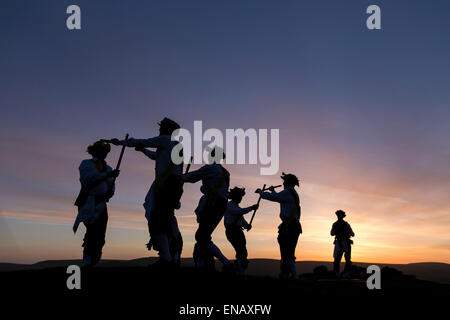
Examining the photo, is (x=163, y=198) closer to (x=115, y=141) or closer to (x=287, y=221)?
(x=115, y=141)

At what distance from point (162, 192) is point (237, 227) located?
6.14 m

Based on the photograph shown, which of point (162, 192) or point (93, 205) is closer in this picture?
point (162, 192)

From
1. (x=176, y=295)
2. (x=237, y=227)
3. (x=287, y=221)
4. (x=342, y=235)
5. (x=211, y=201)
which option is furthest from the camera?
(x=342, y=235)

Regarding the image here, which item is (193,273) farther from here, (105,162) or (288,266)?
(288,266)

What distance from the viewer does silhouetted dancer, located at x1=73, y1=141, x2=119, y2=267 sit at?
31.1ft

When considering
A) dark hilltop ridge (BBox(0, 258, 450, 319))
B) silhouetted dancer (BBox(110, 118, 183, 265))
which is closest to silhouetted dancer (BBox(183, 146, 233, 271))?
silhouetted dancer (BBox(110, 118, 183, 265))

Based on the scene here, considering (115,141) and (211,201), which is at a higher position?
(115,141)

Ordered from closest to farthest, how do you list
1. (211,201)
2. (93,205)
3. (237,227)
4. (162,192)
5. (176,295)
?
(176,295), (162,192), (211,201), (93,205), (237,227)

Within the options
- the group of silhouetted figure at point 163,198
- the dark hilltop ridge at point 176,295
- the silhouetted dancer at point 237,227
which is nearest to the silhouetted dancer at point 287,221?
the group of silhouetted figure at point 163,198

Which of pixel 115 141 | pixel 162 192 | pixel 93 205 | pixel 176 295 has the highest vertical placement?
pixel 115 141

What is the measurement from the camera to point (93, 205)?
31.4 ft

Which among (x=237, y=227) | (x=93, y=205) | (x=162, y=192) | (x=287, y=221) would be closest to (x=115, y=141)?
(x=162, y=192)

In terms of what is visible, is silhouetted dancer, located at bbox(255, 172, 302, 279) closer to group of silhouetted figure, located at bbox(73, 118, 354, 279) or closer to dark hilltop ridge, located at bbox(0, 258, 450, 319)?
group of silhouetted figure, located at bbox(73, 118, 354, 279)
